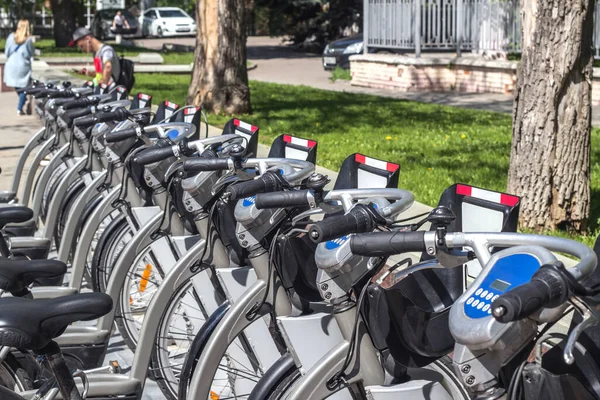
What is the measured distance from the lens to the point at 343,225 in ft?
8.52

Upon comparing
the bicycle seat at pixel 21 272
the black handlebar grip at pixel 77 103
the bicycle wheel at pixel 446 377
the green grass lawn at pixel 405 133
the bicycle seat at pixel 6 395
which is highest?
the black handlebar grip at pixel 77 103

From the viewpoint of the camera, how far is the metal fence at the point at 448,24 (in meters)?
18.2

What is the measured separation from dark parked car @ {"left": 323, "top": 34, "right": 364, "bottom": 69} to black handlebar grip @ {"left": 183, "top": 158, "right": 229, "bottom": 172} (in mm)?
Result: 22291

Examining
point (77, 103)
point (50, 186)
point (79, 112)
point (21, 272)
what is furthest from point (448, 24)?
point (21, 272)

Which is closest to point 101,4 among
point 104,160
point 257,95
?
point 257,95

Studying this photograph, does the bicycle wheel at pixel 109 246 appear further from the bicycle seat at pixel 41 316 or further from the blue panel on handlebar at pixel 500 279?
the blue panel on handlebar at pixel 500 279

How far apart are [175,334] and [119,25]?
40410 millimetres

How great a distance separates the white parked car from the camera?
49625 millimetres

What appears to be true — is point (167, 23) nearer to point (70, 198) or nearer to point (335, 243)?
point (70, 198)

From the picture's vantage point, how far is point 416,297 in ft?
9.81

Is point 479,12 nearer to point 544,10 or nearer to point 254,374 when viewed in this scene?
point 544,10

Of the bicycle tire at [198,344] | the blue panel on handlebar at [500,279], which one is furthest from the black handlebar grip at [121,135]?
the blue panel on handlebar at [500,279]

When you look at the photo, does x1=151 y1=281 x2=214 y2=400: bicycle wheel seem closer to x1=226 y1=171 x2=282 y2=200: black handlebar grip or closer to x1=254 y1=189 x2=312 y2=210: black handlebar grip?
x1=226 y1=171 x2=282 y2=200: black handlebar grip

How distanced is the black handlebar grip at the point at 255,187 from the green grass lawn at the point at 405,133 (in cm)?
381
